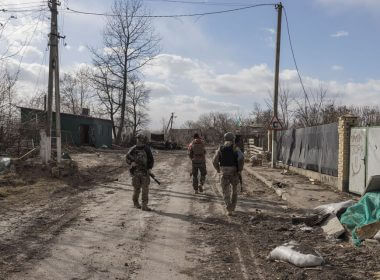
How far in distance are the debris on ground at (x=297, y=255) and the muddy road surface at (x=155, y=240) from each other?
11 centimetres

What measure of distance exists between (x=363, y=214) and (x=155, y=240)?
11.5ft

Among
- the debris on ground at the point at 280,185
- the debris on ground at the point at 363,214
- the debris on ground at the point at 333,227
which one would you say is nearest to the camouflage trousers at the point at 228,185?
the debris on ground at the point at 333,227

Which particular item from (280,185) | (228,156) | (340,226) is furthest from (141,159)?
(280,185)

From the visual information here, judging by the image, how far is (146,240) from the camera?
7.54 meters

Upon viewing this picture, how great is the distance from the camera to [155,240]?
7.56 m

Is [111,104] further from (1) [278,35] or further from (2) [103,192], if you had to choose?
(2) [103,192]

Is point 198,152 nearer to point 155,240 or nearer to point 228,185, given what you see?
point 228,185

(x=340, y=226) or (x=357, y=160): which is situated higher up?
(x=357, y=160)

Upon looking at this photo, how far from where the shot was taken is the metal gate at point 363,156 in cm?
1177

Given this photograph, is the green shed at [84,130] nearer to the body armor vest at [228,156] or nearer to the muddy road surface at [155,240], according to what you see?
the muddy road surface at [155,240]

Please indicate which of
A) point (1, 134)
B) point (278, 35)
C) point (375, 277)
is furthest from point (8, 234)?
point (278, 35)

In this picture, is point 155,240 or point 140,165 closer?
point 155,240

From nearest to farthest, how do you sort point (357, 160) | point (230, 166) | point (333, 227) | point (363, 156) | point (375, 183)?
point (333, 227), point (375, 183), point (230, 166), point (363, 156), point (357, 160)

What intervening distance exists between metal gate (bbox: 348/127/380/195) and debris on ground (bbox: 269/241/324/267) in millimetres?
5861
